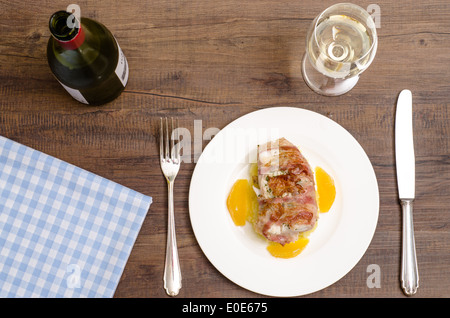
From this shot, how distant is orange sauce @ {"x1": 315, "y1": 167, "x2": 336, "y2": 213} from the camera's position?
1.07m

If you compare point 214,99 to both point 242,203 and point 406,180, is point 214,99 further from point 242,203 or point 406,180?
point 406,180

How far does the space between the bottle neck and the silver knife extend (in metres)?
0.77

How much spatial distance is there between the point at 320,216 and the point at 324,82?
33 centimetres

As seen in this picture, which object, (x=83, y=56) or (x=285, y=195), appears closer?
(x=83, y=56)

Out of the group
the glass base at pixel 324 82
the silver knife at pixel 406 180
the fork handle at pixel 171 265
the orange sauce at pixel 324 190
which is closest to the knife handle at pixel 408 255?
the silver knife at pixel 406 180

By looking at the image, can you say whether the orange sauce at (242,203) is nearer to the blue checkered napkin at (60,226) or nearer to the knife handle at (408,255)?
the blue checkered napkin at (60,226)

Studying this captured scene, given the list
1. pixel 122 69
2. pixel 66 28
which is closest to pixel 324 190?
pixel 122 69

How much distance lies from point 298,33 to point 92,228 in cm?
71

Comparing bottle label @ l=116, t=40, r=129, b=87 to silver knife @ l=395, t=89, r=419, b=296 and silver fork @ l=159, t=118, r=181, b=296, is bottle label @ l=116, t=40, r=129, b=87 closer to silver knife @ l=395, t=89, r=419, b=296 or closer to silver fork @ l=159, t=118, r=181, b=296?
silver fork @ l=159, t=118, r=181, b=296

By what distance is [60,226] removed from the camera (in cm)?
105

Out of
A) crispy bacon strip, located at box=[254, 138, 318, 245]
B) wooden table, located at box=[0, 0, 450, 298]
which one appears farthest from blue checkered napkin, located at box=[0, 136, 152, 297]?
crispy bacon strip, located at box=[254, 138, 318, 245]

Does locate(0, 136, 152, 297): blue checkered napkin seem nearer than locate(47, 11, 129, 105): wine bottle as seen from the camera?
No

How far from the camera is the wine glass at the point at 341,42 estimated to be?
1.00m
